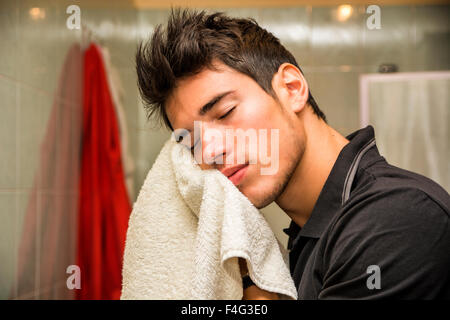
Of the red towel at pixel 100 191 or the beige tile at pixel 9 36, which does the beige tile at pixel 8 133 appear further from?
the red towel at pixel 100 191

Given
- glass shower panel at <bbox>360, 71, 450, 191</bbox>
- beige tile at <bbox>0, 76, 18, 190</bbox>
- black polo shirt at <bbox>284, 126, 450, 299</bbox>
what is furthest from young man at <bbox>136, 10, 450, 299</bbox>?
glass shower panel at <bbox>360, 71, 450, 191</bbox>

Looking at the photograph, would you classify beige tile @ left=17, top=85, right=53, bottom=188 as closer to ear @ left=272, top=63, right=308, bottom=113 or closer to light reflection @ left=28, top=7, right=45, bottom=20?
light reflection @ left=28, top=7, right=45, bottom=20

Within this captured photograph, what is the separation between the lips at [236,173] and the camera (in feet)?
1.90

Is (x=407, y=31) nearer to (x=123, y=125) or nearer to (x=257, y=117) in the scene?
(x=257, y=117)

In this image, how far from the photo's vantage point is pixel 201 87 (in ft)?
2.01

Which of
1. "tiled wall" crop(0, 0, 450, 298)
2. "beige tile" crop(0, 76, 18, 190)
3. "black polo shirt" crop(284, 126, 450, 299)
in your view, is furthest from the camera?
"beige tile" crop(0, 76, 18, 190)

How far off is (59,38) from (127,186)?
0.49m

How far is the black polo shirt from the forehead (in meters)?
0.26

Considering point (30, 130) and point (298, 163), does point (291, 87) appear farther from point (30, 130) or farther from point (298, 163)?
point (30, 130)

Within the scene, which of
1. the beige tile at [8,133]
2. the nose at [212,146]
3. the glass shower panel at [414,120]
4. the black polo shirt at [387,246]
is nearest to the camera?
the black polo shirt at [387,246]

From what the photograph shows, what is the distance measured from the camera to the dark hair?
62cm

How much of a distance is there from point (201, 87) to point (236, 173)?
0.49 ft

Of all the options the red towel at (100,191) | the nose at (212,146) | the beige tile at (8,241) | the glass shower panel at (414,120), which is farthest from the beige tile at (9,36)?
the glass shower panel at (414,120)

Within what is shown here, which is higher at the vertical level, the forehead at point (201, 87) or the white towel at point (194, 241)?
Answer: the forehead at point (201, 87)
